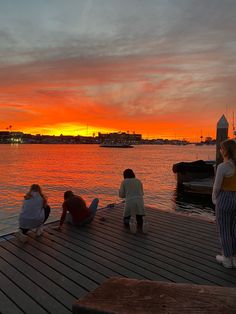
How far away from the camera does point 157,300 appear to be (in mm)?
2018

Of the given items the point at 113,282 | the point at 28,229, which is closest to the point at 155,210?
the point at 28,229

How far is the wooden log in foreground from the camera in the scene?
1918 mm

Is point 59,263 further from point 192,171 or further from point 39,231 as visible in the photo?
point 192,171

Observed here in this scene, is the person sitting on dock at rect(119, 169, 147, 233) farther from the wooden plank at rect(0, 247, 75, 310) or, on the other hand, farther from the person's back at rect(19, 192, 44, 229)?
the wooden plank at rect(0, 247, 75, 310)

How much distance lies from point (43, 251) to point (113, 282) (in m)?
4.16

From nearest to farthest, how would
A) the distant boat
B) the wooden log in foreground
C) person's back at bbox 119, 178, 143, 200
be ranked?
the wooden log in foreground, person's back at bbox 119, 178, 143, 200, the distant boat

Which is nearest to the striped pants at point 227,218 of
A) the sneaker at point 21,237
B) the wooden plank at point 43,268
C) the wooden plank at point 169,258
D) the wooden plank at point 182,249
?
the wooden plank at point 182,249

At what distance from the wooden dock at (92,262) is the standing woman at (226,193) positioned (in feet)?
2.39

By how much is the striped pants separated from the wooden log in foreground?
320cm

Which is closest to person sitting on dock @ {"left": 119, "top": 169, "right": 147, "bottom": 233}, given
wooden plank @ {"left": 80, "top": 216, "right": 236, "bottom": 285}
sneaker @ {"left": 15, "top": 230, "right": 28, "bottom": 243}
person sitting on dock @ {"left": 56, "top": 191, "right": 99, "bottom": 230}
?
wooden plank @ {"left": 80, "top": 216, "right": 236, "bottom": 285}

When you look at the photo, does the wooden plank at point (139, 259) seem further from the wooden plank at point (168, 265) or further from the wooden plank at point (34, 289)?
the wooden plank at point (34, 289)

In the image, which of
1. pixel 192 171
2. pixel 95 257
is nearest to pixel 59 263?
pixel 95 257

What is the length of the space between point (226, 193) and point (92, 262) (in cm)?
267

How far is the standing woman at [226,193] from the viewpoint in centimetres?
511
